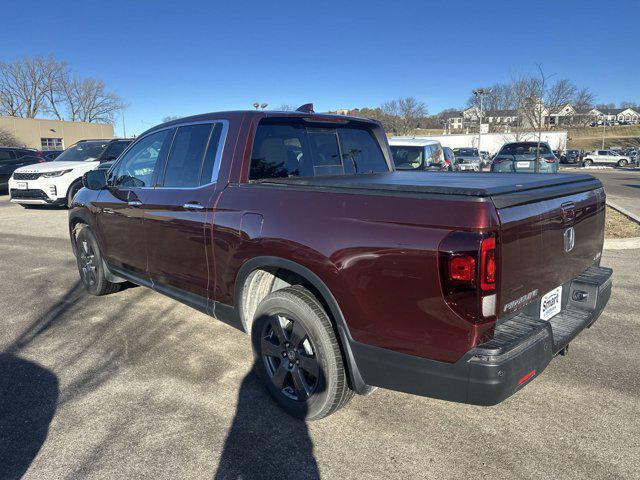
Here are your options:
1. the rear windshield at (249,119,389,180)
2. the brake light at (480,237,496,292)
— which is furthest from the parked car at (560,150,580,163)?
the brake light at (480,237,496,292)

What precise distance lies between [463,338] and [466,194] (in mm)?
653

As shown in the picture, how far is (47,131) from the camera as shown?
57938 millimetres

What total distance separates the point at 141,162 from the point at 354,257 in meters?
2.73

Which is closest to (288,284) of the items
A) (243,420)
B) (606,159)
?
(243,420)

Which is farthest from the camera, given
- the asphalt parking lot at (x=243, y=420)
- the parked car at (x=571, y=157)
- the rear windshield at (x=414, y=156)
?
the parked car at (x=571, y=157)

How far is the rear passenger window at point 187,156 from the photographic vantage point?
3656 mm

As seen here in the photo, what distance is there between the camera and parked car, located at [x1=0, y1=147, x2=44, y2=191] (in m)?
17.2

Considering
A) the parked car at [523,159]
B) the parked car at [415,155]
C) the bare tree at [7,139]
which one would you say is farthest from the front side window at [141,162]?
the bare tree at [7,139]

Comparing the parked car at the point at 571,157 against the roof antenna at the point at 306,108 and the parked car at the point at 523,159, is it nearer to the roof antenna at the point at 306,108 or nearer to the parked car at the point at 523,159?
the parked car at the point at 523,159

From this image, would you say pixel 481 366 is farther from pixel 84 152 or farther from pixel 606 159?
pixel 606 159

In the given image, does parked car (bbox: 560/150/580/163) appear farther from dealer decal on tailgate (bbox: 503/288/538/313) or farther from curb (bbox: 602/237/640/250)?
dealer decal on tailgate (bbox: 503/288/538/313)

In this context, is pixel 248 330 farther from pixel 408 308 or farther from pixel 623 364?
pixel 623 364

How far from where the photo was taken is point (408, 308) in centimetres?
230

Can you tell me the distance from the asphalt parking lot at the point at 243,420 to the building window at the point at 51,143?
206ft
